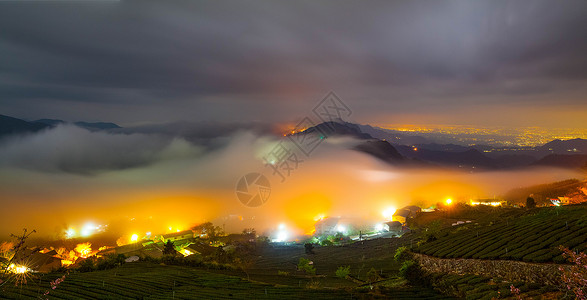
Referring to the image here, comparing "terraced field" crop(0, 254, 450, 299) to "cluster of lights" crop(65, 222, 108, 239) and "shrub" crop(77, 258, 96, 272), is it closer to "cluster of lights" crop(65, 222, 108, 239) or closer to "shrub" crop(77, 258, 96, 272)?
"shrub" crop(77, 258, 96, 272)

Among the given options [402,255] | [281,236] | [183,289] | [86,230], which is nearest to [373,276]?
[402,255]

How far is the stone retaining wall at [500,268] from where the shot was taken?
22509 millimetres

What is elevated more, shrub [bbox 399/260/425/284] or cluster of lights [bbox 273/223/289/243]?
cluster of lights [bbox 273/223/289/243]

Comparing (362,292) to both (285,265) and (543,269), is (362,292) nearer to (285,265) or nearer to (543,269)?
(543,269)

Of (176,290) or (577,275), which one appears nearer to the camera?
(577,275)

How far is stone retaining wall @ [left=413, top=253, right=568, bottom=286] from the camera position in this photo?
22.5 metres

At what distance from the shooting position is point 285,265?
65.3 meters

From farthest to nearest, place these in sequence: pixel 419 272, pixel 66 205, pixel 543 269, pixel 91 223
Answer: pixel 66 205
pixel 91 223
pixel 419 272
pixel 543 269

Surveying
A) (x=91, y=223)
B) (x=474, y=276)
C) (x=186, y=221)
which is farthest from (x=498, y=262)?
(x=91, y=223)

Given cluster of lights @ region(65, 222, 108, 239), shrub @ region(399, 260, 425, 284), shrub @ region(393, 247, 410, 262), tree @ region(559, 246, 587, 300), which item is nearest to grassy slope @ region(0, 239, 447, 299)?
shrub @ region(393, 247, 410, 262)

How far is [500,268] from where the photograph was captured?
26.9 metres

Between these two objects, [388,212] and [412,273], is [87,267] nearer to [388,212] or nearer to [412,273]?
[412,273]

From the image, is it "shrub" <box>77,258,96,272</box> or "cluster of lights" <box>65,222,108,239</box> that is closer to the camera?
"shrub" <box>77,258,96,272</box>

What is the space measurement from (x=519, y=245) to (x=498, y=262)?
3083mm
